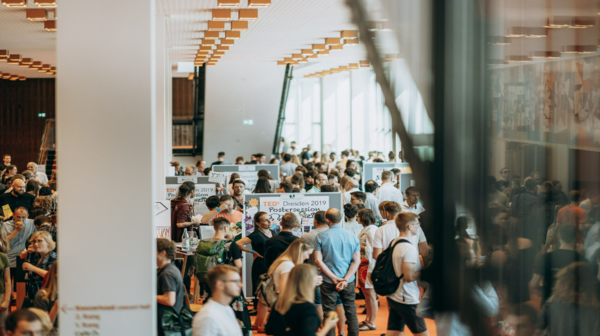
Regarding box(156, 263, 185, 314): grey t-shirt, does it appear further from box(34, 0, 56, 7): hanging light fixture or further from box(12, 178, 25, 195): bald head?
box(34, 0, 56, 7): hanging light fixture

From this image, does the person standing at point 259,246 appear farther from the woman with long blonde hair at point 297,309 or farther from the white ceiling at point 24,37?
the white ceiling at point 24,37

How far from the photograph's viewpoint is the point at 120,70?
341 centimetres

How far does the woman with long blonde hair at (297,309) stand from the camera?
384 cm

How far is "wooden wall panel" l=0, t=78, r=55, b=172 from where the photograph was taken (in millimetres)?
27000

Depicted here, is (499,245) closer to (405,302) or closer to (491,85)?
(491,85)

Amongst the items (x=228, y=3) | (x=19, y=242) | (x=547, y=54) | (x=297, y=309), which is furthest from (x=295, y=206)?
(x=547, y=54)

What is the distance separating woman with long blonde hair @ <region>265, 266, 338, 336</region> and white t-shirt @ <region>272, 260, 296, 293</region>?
3.28ft

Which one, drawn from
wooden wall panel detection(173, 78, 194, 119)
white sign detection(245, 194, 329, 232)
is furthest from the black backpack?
wooden wall panel detection(173, 78, 194, 119)

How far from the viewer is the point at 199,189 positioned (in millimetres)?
10773

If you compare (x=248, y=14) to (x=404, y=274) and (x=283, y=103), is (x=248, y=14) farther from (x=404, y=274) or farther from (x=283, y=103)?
(x=283, y=103)

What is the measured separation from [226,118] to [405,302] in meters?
15.8

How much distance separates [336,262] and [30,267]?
9.17 ft

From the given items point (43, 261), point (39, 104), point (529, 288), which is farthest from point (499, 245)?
point (39, 104)

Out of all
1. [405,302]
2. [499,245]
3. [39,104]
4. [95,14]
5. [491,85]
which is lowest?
[405,302]
